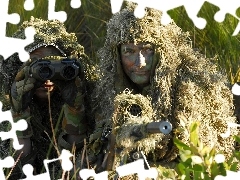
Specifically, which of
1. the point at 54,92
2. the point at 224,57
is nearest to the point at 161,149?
the point at 54,92

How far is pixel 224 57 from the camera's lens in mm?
3410

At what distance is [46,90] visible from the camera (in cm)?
293

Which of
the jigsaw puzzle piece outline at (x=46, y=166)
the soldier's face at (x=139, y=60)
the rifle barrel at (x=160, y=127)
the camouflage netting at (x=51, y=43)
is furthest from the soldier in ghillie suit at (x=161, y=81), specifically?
the rifle barrel at (x=160, y=127)

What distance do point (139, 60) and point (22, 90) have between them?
580 mm

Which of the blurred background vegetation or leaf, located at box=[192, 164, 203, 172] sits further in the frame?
the blurred background vegetation

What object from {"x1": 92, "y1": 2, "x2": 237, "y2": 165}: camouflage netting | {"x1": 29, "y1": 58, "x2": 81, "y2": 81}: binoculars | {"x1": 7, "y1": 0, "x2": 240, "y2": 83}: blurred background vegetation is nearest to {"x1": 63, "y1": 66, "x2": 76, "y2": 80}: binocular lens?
{"x1": 29, "y1": 58, "x2": 81, "y2": 81}: binoculars

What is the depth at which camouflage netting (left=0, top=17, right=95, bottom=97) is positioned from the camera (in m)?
2.92

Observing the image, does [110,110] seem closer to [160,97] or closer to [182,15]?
[160,97]

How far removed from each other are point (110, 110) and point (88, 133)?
31cm

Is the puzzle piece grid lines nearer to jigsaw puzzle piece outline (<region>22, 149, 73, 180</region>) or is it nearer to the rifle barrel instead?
jigsaw puzzle piece outline (<region>22, 149, 73, 180</region>)

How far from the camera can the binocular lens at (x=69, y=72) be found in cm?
271

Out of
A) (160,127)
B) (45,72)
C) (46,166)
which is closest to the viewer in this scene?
(160,127)

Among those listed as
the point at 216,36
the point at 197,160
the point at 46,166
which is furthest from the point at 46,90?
the point at 197,160

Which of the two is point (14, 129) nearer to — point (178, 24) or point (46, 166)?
point (46, 166)
